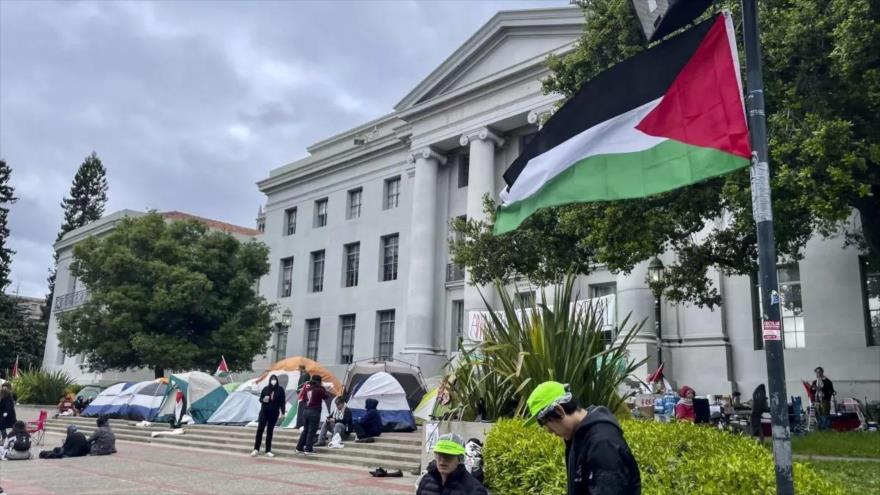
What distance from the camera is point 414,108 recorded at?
108 ft

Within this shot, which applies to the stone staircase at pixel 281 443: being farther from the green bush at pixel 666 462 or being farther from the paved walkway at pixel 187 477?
the green bush at pixel 666 462

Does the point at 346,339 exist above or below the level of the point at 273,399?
above

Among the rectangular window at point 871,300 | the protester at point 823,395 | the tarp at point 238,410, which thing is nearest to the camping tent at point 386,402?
the tarp at point 238,410

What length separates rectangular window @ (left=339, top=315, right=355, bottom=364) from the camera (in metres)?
35.9

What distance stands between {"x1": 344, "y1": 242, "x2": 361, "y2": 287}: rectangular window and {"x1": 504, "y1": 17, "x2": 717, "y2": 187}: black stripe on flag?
30202mm

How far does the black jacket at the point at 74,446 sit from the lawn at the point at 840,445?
15.1 meters

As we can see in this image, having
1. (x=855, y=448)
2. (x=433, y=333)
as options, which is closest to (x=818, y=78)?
(x=855, y=448)

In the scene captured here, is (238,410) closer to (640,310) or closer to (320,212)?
(640,310)

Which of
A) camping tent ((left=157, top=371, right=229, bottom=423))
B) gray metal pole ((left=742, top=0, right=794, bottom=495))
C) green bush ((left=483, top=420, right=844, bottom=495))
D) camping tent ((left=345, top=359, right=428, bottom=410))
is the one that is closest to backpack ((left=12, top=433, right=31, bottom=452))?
camping tent ((left=157, top=371, right=229, bottom=423))

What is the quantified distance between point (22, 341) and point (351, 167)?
3806 cm

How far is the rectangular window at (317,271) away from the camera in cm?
3883

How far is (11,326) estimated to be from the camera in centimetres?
5772

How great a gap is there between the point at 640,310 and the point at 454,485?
19203mm

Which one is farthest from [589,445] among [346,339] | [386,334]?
[346,339]
